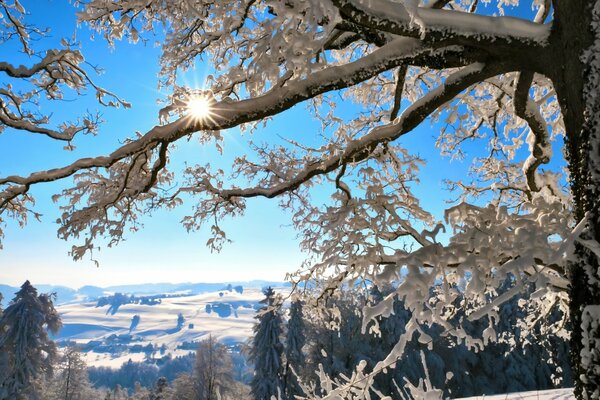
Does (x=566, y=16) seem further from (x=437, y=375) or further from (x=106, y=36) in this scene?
(x=437, y=375)

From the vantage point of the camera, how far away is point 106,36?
5219 millimetres

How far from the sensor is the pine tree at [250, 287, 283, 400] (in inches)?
1165

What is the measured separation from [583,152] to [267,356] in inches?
1207

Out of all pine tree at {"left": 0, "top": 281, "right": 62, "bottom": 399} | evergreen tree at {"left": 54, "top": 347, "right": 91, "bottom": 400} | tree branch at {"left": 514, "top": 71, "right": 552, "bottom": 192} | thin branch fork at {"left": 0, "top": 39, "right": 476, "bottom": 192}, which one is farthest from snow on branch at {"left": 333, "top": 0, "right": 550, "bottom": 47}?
evergreen tree at {"left": 54, "top": 347, "right": 91, "bottom": 400}

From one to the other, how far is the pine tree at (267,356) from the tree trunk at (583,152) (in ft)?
90.5

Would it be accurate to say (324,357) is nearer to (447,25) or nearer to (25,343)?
(25,343)

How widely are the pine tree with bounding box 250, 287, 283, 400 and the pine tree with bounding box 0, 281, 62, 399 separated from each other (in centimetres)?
1418

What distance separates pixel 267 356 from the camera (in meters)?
30.3

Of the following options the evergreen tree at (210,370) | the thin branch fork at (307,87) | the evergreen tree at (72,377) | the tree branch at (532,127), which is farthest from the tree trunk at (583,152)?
the evergreen tree at (72,377)

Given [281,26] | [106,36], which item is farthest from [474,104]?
[106,36]

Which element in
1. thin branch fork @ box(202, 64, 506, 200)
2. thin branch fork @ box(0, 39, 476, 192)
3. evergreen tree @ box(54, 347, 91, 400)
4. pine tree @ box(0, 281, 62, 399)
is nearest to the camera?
thin branch fork @ box(0, 39, 476, 192)

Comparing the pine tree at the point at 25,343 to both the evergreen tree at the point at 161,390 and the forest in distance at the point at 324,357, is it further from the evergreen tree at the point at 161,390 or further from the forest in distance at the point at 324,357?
the evergreen tree at the point at 161,390

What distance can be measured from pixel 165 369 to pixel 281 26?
169305 millimetres

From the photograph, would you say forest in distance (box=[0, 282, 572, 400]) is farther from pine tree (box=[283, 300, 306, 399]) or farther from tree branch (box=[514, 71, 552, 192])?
tree branch (box=[514, 71, 552, 192])
